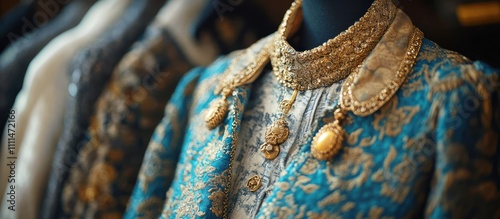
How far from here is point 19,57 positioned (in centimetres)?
143

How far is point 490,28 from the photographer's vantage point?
100cm

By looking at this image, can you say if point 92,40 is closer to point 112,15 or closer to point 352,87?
point 112,15

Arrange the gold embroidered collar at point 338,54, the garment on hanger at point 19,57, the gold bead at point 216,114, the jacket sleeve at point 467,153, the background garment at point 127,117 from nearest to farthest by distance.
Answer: the jacket sleeve at point 467,153
the gold embroidered collar at point 338,54
the gold bead at point 216,114
the background garment at point 127,117
the garment on hanger at point 19,57

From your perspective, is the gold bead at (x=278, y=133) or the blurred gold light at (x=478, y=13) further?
the blurred gold light at (x=478, y=13)

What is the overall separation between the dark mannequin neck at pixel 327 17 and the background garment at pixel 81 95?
1.78ft

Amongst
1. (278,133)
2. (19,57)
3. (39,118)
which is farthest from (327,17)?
(19,57)

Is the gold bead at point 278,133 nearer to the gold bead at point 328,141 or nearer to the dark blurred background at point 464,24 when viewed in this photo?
the gold bead at point 328,141

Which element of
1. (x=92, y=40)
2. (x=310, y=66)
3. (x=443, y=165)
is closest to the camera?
(x=443, y=165)

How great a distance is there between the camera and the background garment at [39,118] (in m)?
1.28

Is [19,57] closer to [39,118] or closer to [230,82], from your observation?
[39,118]

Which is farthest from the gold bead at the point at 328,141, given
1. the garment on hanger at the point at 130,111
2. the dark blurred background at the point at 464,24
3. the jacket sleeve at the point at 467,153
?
the garment on hanger at the point at 130,111

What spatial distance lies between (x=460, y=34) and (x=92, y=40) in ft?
2.43

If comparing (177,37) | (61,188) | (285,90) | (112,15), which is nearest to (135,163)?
(61,188)

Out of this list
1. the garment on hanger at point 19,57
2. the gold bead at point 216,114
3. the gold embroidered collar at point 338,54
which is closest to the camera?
the gold embroidered collar at point 338,54
